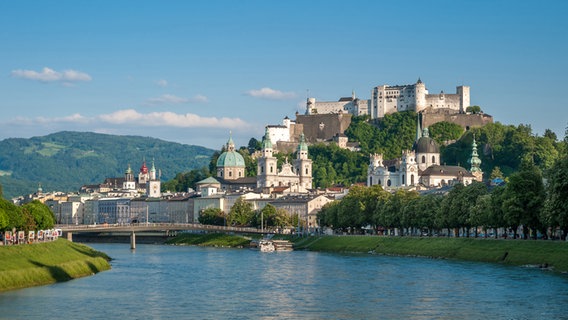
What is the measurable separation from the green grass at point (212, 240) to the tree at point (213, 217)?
16.3 m

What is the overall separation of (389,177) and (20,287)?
389ft

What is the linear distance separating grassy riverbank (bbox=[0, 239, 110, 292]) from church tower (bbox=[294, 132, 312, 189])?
11497 cm

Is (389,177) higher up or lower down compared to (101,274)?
higher up

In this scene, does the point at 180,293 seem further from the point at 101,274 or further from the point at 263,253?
the point at 263,253

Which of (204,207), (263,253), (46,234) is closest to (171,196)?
(204,207)

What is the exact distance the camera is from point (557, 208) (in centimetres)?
6400

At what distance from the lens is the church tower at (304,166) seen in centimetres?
18975

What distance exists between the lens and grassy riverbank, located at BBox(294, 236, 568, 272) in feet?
219

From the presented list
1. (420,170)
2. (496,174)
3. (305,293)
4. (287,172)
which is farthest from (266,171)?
(305,293)

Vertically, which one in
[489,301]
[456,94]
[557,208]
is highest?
[456,94]

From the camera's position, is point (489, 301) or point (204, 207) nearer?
point (489, 301)

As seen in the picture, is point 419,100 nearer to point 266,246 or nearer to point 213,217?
point 213,217

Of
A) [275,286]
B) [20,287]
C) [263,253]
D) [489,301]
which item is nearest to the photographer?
[489,301]

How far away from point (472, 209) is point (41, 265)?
35438 mm
